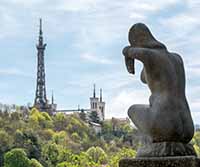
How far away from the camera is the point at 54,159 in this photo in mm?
80000

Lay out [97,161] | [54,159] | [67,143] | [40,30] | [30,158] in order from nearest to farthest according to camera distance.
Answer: [30,158] < [54,159] < [97,161] < [67,143] < [40,30]

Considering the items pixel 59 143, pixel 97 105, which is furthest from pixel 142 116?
pixel 97 105

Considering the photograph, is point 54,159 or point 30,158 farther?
point 54,159

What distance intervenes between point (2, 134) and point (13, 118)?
24.1 meters

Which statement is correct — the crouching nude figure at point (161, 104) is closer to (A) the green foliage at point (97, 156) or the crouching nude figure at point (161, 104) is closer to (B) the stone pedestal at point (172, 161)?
(B) the stone pedestal at point (172, 161)

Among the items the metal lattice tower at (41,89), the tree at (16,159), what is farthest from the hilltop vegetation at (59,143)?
the metal lattice tower at (41,89)

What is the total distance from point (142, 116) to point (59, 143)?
8948cm

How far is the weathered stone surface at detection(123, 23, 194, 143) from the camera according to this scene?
7.70m

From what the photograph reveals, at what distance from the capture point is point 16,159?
224 ft

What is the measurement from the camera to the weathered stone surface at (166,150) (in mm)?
7574

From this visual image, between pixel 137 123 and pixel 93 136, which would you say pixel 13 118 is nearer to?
pixel 93 136

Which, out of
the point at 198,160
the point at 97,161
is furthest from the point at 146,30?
the point at 97,161

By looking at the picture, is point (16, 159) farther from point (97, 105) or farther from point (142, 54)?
point (97, 105)

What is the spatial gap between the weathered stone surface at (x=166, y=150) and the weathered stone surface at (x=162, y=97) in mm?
69
